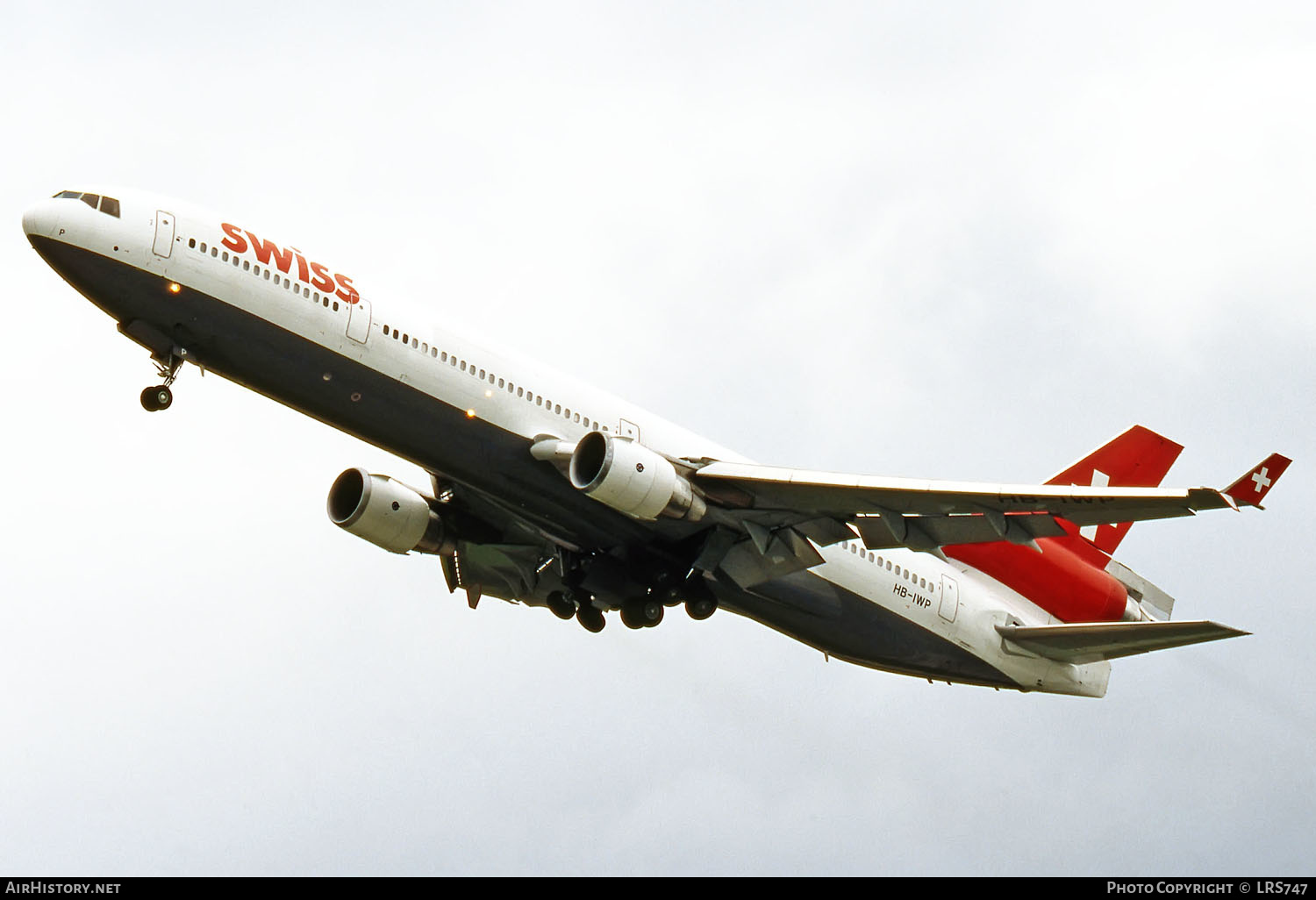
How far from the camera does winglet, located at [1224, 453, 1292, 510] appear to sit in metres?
28.1

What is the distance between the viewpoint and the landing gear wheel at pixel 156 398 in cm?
3231

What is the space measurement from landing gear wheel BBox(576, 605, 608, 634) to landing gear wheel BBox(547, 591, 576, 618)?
248 mm

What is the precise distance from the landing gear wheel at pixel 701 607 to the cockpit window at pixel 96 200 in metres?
15.0

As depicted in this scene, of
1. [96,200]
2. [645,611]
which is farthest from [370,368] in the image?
[645,611]

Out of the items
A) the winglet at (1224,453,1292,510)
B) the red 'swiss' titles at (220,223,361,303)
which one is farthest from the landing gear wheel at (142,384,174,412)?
the winglet at (1224,453,1292,510)

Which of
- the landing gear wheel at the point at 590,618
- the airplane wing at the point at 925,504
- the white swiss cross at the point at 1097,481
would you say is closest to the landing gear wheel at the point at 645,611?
the landing gear wheel at the point at 590,618

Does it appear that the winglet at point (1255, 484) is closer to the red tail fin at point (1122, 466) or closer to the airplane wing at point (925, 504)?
the airplane wing at point (925, 504)

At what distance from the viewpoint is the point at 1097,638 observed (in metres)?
40.5

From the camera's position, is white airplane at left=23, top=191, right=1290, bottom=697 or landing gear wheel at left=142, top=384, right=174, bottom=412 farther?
landing gear wheel at left=142, top=384, right=174, bottom=412

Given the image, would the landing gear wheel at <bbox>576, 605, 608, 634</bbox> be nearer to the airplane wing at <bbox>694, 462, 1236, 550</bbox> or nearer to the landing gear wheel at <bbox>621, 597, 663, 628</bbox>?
the landing gear wheel at <bbox>621, 597, 663, 628</bbox>

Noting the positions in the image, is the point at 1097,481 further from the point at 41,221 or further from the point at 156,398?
the point at 41,221

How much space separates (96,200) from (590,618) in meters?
15.2

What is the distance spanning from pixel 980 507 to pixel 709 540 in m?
6.44

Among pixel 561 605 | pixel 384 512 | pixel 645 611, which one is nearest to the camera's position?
pixel 645 611
